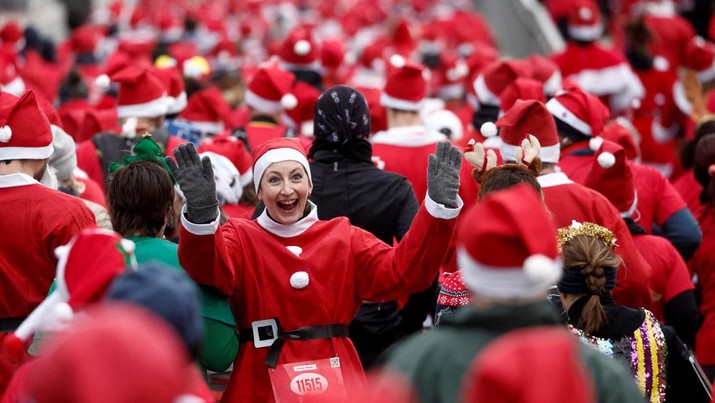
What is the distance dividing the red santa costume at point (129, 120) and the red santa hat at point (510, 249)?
4.60m

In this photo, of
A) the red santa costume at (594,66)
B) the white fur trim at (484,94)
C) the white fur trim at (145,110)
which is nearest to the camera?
the white fur trim at (145,110)

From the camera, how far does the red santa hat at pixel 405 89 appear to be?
8922mm

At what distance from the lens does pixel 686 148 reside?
29.1ft

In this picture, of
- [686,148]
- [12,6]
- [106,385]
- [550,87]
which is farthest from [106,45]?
[106,385]

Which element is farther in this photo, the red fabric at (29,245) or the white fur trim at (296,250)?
the red fabric at (29,245)

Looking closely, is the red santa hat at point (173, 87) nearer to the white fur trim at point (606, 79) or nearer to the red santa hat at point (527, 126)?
the red santa hat at point (527, 126)

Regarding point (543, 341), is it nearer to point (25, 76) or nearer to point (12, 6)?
point (25, 76)

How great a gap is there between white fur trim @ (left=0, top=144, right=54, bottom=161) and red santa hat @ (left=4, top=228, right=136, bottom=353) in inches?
75.5

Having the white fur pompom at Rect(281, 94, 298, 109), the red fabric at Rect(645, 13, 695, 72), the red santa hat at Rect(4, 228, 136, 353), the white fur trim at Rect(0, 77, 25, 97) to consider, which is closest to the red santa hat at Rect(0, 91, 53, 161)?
the red santa hat at Rect(4, 228, 136, 353)

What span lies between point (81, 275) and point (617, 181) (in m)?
3.75

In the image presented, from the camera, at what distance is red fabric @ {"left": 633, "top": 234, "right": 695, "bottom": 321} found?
7047 millimetres

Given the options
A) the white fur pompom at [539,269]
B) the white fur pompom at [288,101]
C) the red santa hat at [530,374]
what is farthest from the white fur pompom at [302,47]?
the red santa hat at [530,374]

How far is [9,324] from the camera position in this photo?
576 centimetres

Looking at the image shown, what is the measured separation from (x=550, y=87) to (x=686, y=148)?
71.1 inches
